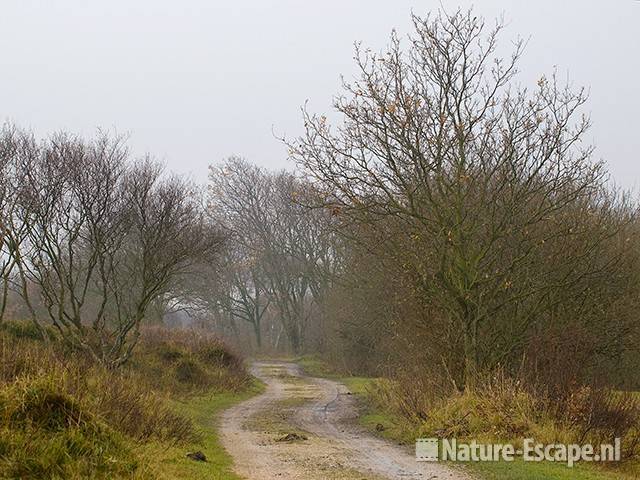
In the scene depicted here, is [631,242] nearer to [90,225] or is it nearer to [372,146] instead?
[372,146]

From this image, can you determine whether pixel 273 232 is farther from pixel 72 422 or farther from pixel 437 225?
pixel 72 422

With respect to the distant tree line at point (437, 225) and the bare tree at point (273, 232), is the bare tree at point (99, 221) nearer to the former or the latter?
the distant tree line at point (437, 225)

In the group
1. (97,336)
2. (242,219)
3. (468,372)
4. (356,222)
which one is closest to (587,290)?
(468,372)

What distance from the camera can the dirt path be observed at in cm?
1083

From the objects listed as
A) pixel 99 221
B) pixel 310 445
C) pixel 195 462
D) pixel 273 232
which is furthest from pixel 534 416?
pixel 273 232

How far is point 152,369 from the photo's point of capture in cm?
2375

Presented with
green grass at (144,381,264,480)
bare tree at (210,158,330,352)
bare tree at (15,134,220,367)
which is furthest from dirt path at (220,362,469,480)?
bare tree at (210,158,330,352)

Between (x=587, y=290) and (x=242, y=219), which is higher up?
(x=242, y=219)

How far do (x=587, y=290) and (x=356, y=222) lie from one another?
6909 millimetres

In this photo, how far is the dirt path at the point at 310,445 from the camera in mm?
10828

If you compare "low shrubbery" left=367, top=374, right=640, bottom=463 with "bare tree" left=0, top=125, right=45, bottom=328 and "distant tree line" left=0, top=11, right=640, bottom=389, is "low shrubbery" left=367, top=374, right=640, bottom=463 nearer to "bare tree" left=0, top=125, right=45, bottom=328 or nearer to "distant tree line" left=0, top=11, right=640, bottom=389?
"distant tree line" left=0, top=11, right=640, bottom=389

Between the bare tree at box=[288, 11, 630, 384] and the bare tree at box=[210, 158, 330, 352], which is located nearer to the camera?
the bare tree at box=[288, 11, 630, 384]

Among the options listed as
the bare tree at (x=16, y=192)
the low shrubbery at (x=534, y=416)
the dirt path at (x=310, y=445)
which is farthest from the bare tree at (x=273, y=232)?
the low shrubbery at (x=534, y=416)

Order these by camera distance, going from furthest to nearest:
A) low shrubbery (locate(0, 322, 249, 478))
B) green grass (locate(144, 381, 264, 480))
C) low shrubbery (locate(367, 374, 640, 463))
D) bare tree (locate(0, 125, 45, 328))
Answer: bare tree (locate(0, 125, 45, 328)) < low shrubbery (locate(367, 374, 640, 463)) < green grass (locate(144, 381, 264, 480)) < low shrubbery (locate(0, 322, 249, 478))
